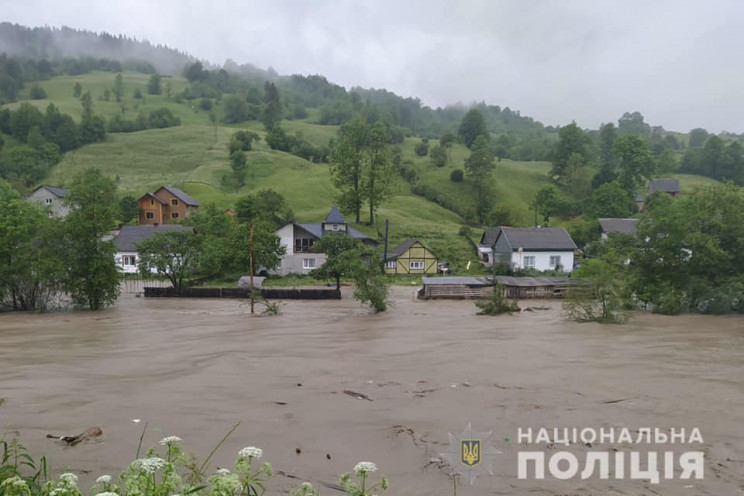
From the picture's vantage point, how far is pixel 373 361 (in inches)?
594

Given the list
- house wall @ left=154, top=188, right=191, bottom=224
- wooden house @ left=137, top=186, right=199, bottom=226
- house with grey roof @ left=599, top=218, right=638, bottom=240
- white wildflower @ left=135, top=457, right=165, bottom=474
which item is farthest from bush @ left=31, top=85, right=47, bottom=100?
white wildflower @ left=135, top=457, right=165, bottom=474

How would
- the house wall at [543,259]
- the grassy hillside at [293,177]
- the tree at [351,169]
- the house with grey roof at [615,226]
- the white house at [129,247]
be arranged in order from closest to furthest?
the house wall at [543,259], the white house at [129,247], the house with grey roof at [615,226], the tree at [351,169], the grassy hillside at [293,177]

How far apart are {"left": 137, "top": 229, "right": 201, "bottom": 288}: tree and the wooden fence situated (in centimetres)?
97

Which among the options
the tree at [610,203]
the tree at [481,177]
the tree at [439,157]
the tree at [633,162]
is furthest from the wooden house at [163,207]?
the tree at [633,162]

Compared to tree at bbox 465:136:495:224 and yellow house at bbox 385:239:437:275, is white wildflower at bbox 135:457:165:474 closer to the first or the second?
yellow house at bbox 385:239:437:275

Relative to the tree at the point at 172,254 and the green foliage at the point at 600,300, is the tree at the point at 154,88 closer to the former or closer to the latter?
the tree at the point at 172,254

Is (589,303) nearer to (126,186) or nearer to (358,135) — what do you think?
(358,135)

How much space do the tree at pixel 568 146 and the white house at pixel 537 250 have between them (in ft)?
146

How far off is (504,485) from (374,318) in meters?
19.4

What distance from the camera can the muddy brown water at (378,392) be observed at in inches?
301

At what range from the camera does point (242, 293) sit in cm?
3550

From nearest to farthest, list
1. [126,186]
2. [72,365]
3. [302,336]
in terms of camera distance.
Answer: [72,365], [302,336], [126,186]

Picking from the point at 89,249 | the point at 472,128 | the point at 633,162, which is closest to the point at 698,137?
the point at 472,128

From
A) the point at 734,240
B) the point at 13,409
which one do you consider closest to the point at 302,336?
the point at 13,409
